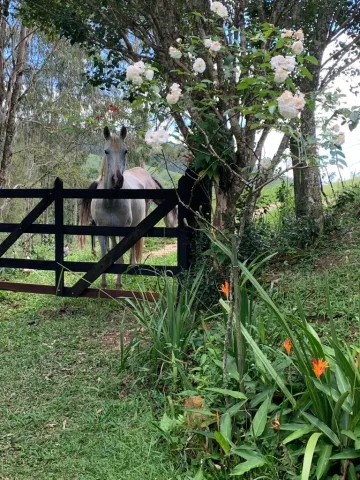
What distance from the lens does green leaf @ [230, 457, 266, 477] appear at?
6.24 ft

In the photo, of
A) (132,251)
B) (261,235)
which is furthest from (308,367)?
(132,251)

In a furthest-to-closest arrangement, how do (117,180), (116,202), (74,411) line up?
1. (116,202)
2. (117,180)
3. (74,411)

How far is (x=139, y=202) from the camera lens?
7.53m

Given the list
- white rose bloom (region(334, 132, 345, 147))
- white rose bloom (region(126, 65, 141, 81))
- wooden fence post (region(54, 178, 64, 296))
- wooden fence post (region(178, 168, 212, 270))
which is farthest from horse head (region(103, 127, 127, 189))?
white rose bloom (region(334, 132, 345, 147))

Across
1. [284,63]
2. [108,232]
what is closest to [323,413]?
[284,63]

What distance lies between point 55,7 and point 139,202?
10.1 ft

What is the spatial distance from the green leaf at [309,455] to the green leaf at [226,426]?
0.41 meters

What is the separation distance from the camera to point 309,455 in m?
1.76

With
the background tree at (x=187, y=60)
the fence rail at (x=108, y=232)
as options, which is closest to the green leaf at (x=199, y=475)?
the background tree at (x=187, y=60)

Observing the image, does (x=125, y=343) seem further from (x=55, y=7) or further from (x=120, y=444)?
(x=55, y=7)

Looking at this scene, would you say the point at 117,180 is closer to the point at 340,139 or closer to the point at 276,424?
the point at 340,139

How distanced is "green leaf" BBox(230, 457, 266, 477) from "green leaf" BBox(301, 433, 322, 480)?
231 mm

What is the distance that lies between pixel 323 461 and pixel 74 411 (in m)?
1.77

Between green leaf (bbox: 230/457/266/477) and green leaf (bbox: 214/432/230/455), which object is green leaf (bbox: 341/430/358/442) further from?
green leaf (bbox: 214/432/230/455)
